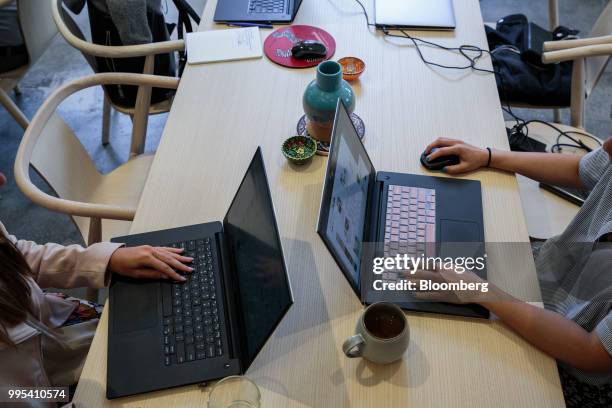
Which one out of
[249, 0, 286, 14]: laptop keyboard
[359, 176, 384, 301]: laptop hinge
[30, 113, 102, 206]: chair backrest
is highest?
[249, 0, 286, 14]: laptop keyboard

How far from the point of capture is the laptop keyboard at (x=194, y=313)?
0.92 metres

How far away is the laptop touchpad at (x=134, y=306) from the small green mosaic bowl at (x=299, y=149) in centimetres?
43

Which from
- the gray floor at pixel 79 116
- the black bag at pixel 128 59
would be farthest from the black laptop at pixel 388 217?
the gray floor at pixel 79 116

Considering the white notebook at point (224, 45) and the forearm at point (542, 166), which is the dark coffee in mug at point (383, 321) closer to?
the forearm at point (542, 166)

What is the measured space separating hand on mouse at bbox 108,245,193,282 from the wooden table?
0.30 feet

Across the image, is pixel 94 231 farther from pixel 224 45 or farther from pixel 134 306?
pixel 224 45

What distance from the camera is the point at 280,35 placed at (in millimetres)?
1535

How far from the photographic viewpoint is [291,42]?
1516mm

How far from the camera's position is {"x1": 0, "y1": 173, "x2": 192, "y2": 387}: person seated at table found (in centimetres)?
97

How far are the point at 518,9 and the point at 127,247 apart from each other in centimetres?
280

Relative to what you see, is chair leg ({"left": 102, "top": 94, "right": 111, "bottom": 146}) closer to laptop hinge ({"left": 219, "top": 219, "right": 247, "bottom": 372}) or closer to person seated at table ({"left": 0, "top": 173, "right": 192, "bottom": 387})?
person seated at table ({"left": 0, "top": 173, "right": 192, "bottom": 387})

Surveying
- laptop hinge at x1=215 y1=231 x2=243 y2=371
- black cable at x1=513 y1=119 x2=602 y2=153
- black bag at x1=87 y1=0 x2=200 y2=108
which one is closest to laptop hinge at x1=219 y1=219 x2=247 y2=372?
laptop hinge at x1=215 y1=231 x2=243 y2=371

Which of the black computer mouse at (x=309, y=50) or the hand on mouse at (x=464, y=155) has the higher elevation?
the black computer mouse at (x=309, y=50)

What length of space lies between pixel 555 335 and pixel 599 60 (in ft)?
3.82
